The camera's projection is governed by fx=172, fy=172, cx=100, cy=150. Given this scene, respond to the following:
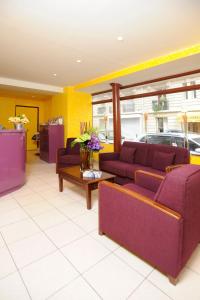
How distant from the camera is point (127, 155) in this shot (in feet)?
13.1

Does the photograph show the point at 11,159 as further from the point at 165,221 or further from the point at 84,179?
the point at 165,221

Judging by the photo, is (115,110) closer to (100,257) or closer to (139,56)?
(139,56)

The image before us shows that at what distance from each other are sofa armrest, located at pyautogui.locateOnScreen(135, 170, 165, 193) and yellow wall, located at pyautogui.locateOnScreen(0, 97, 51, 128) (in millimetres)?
6676

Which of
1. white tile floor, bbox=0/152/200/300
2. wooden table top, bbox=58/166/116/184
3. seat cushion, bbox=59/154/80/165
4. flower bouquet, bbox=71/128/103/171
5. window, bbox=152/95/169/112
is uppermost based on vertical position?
window, bbox=152/95/169/112

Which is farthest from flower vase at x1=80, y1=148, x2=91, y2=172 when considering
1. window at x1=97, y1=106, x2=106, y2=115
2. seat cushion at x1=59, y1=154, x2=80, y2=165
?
window at x1=97, y1=106, x2=106, y2=115

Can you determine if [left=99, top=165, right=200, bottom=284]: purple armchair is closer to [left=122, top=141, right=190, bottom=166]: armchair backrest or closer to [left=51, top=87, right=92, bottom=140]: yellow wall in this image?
[left=122, top=141, right=190, bottom=166]: armchair backrest

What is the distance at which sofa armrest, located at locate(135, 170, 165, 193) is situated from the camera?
212cm

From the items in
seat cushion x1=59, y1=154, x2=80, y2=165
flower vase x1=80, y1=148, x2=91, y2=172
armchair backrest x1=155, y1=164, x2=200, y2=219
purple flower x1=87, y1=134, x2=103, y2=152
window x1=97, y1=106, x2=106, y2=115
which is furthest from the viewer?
window x1=97, y1=106, x2=106, y2=115

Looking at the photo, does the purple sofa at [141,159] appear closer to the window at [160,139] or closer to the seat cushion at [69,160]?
the seat cushion at [69,160]

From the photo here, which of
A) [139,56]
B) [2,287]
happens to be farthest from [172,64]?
[2,287]

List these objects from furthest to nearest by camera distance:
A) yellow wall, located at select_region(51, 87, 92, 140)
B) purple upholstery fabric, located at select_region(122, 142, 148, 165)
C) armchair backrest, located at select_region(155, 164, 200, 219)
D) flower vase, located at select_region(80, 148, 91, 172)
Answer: yellow wall, located at select_region(51, 87, 92, 140) < purple upholstery fabric, located at select_region(122, 142, 148, 165) < flower vase, located at select_region(80, 148, 91, 172) < armchair backrest, located at select_region(155, 164, 200, 219)

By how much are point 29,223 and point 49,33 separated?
9.07 ft

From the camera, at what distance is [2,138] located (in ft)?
9.85

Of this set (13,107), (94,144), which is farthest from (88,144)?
(13,107)
